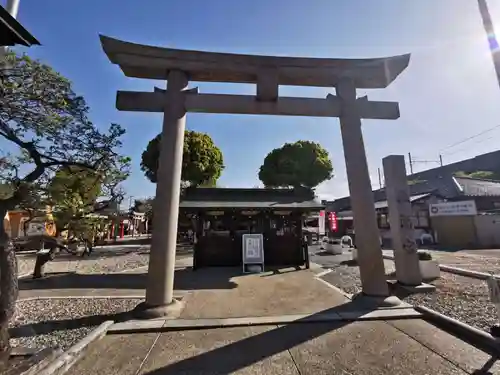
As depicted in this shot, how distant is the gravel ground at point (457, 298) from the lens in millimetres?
4702

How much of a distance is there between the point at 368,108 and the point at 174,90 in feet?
15.1

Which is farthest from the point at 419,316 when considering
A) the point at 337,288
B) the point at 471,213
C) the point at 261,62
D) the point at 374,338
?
the point at 471,213

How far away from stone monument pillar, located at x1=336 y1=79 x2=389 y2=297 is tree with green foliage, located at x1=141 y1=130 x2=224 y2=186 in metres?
18.0

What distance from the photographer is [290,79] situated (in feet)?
20.1

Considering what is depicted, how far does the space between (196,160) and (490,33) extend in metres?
20.5

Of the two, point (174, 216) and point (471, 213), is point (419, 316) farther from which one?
point (471, 213)

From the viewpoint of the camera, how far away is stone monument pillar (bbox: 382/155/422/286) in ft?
22.8

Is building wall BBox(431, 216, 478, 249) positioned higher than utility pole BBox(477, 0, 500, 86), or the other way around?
utility pole BBox(477, 0, 500, 86)

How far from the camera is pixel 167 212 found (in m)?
5.05

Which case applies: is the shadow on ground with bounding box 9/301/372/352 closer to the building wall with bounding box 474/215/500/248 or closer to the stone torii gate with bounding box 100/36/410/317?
the stone torii gate with bounding box 100/36/410/317

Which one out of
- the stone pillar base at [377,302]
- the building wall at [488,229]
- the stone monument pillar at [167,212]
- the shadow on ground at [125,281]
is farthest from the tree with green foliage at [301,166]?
the stone monument pillar at [167,212]

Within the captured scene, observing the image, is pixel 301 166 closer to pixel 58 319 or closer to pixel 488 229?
pixel 488 229

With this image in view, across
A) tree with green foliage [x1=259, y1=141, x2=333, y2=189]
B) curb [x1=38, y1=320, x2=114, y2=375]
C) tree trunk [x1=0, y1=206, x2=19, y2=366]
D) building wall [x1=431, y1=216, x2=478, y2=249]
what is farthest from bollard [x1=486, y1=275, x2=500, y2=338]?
tree with green foliage [x1=259, y1=141, x2=333, y2=189]

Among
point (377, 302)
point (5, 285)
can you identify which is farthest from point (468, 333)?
point (5, 285)
